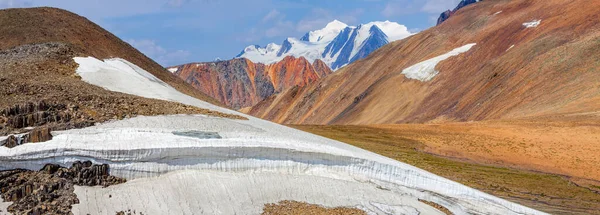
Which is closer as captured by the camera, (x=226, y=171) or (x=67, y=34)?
(x=226, y=171)

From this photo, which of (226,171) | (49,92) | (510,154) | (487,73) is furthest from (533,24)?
(49,92)

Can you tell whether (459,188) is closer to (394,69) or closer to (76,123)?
(76,123)

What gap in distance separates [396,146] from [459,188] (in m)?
10.9

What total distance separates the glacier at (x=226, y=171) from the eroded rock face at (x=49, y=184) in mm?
255

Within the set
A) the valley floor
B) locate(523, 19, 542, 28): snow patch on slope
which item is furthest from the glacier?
locate(523, 19, 542, 28): snow patch on slope

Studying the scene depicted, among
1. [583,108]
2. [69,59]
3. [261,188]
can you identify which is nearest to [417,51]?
[583,108]

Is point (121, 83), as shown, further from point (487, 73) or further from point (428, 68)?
point (428, 68)

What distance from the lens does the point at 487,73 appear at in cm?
6075

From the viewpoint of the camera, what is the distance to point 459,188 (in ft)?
69.1

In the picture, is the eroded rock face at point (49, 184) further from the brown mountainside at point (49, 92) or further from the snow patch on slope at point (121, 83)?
the snow patch on slope at point (121, 83)

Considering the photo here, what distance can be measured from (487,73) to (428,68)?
14172 millimetres

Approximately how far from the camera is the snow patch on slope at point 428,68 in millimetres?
72750

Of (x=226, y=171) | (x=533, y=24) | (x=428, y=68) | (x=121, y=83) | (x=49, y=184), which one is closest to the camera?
(x=49, y=184)

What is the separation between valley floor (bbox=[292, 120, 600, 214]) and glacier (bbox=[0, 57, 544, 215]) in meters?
4.05
